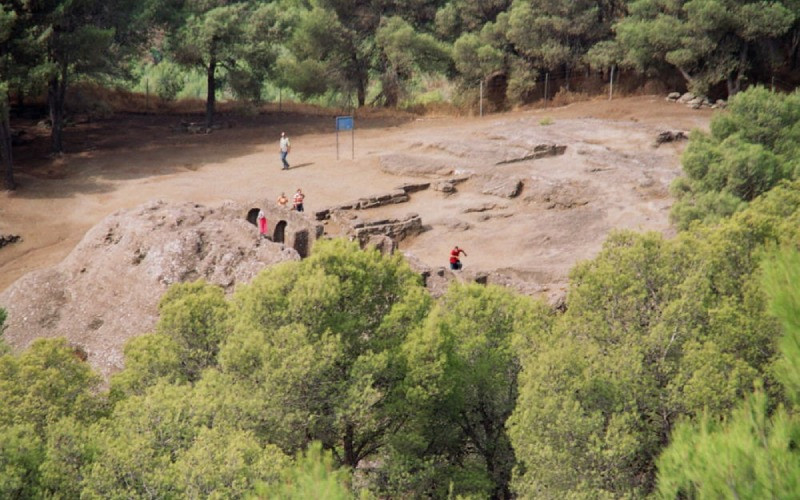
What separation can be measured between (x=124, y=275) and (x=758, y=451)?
1775cm

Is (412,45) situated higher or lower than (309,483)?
higher

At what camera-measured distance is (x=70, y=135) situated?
44.9 metres

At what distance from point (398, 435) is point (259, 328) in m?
2.95

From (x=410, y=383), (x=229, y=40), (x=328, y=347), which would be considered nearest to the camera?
(x=328, y=347)

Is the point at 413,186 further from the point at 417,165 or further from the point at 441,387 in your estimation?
the point at 441,387

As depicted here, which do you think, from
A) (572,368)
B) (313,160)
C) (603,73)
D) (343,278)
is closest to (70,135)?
(313,160)

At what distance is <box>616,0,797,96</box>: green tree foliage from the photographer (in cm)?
4428

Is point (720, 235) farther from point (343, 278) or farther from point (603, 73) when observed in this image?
point (603, 73)

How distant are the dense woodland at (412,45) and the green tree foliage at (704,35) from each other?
7cm

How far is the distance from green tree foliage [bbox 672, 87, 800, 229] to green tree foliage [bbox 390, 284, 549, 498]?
1124 cm

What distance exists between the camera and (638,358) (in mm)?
15430

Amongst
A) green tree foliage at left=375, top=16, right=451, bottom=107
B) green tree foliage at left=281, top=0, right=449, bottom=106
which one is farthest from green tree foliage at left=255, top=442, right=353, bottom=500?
green tree foliage at left=281, top=0, right=449, bottom=106

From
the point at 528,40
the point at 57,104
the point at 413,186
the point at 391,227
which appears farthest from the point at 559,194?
the point at 57,104

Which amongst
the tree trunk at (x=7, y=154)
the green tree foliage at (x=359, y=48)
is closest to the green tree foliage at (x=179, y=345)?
the tree trunk at (x=7, y=154)
